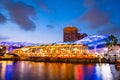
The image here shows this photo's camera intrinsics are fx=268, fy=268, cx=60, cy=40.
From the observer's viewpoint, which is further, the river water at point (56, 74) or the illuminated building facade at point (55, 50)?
the illuminated building facade at point (55, 50)

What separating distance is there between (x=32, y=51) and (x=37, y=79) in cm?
13532

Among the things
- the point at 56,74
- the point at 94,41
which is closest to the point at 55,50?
the point at 94,41

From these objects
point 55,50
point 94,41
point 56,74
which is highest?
point 94,41

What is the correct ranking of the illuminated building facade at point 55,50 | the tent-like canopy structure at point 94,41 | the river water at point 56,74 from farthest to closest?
the illuminated building facade at point 55,50
the tent-like canopy structure at point 94,41
the river water at point 56,74

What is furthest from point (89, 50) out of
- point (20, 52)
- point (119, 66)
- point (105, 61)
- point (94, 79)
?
point (94, 79)

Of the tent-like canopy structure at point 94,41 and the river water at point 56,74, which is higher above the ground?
the tent-like canopy structure at point 94,41

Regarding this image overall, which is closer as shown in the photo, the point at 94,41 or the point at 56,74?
the point at 56,74

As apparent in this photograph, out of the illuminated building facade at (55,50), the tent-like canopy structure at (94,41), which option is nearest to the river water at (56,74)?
the illuminated building facade at (55,50)

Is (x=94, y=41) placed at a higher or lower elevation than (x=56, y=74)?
higher

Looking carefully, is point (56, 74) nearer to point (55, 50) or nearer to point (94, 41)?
point (94, 41)

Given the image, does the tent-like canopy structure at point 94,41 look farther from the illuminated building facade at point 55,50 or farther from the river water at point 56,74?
the river water at point 56,74

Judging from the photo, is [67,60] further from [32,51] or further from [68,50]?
[32,51]

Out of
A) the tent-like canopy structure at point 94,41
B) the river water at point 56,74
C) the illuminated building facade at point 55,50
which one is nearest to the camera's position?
the river water at point 56,74

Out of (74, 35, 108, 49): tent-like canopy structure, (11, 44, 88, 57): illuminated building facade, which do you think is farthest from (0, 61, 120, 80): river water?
(74, 35, 108, 49): tent-like canopy structure
